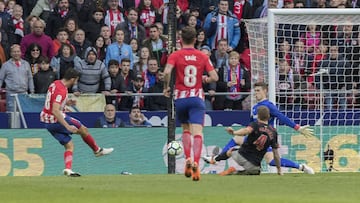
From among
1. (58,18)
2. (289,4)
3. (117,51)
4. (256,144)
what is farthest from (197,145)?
(289,4)

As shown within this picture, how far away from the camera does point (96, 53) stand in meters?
24.6

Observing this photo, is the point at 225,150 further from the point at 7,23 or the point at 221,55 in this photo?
the point at 7,23

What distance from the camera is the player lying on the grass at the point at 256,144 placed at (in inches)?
743

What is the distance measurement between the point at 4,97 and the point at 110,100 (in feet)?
7.58

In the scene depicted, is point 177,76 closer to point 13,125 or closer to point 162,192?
point 162,192

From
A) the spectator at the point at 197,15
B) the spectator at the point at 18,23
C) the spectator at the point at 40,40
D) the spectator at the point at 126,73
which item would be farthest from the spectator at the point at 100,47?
the spectator at the point at 197,15

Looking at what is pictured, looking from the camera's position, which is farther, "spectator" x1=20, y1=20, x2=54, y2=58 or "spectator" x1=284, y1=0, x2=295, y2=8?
"spectator" x1=284, y1=0, x2=295, y2=8

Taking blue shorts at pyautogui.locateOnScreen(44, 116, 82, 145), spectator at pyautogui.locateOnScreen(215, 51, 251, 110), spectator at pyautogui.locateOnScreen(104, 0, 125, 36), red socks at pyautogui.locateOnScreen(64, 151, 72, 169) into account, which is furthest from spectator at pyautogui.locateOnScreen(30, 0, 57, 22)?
red socks at pyautogui.locateOnScreen(64, 151, 72, 169)

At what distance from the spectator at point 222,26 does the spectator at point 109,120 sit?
3622mm

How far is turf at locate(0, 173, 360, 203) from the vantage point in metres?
13.1

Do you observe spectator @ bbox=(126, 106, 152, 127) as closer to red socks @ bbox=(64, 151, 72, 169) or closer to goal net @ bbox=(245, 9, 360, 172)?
goal net @ bbox=(245, 9, 360, 172)

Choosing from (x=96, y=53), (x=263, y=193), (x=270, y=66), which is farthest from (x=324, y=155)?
(x=263, y=193)

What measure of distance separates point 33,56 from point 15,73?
2.89ft

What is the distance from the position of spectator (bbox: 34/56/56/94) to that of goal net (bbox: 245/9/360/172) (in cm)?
439
